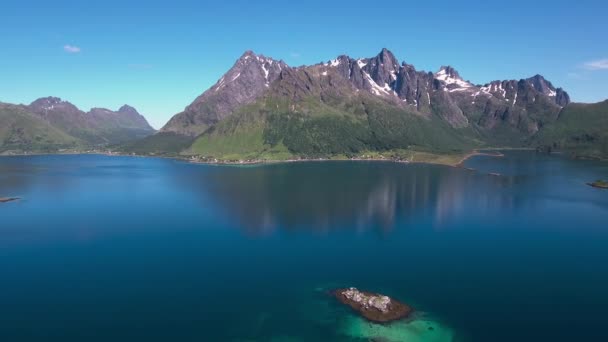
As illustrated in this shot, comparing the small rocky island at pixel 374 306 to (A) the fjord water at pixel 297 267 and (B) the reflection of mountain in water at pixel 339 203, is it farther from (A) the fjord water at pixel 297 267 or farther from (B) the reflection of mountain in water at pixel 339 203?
(B) the reflection of mountain in water at pixel 339 203

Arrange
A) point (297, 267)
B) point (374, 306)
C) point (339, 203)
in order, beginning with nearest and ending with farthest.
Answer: point (374, 306) < point (297, 267) < point (339, 203)

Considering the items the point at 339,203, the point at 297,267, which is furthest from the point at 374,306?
A: the point at 339,203

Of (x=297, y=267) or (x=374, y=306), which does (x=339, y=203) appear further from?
(x=374, y=306)

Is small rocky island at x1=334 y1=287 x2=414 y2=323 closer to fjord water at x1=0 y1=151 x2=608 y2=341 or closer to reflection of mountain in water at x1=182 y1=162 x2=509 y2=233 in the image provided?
fjord water at x1=0 y1=151 x2=608 y2=341

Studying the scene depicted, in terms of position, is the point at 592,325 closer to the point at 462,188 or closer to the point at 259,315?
the point at 259,315

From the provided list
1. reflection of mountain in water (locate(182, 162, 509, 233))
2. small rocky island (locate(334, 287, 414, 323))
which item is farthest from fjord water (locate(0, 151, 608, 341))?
small rocky island (locate(334, 287, 414, 323))

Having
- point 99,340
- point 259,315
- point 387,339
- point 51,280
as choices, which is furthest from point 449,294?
point 51,280
